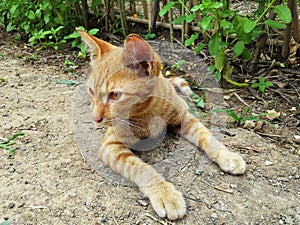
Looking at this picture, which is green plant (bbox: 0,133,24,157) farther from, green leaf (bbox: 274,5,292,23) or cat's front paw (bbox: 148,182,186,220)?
green leaf (bbox: 274,5,292,23)

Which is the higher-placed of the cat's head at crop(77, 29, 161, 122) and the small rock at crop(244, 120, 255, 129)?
the cat's head at crop(77, 29, 161, 122)

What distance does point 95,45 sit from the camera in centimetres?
219

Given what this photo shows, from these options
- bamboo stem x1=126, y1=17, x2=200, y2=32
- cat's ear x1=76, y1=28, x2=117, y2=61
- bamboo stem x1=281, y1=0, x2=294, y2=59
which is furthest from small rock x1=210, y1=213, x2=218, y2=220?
bamboo stem x1=126, y1=17, x2=200, y2=32

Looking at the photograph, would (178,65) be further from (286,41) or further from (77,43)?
(77,43)

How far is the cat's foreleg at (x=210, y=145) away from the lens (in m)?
2.08

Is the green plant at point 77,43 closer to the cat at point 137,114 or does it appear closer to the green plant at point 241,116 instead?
the cat at point 137,114

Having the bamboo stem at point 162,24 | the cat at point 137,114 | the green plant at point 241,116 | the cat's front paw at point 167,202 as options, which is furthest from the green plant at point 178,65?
the cat's front paw at point 167,202

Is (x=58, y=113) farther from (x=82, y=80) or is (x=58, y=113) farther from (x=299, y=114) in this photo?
(x=299, y=114)

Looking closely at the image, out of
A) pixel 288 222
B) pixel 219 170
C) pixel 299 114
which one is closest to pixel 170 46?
pixel 299 114

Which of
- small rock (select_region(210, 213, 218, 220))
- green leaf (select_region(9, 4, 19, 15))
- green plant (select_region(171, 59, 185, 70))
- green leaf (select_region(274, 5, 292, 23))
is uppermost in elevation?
green leaf (select_region(274, 5, 292, 23))

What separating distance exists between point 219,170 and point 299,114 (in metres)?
0.94

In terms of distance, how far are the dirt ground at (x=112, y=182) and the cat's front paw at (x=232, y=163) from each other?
39 mm

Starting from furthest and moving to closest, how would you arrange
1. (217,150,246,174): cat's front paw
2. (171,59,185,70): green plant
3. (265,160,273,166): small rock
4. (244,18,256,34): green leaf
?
(171,59,185,70): green plant
(244,18,256,34): green leaf
(265,160,273,166): small rock
(217,150,246,174): cat's front paw

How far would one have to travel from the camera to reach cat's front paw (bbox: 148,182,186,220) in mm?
1789
